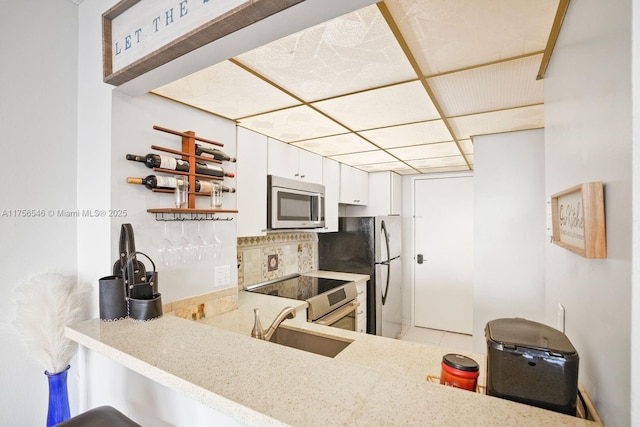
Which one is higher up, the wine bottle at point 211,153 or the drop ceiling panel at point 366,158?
the drop ceiling panel at point 366,158

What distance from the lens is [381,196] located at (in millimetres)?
3924

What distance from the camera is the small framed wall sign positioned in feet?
1.89

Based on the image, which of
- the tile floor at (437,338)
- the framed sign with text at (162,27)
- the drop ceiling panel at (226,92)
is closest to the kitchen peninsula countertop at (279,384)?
the framed sign with text at (162,27)

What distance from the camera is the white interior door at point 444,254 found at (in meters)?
4.04

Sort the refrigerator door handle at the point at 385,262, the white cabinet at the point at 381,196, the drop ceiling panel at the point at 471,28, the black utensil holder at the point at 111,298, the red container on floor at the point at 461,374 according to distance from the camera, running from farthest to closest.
A: 1. the white cabinet at the point at 381,196
2. the refrigerator door handle at the point at 385,262
3. the black utensil holder at the point at 111,298
4. the drop ceiling panel at the point at 471,28
5. the red container on floor at the point at 461,374

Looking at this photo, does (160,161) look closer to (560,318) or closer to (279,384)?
(279,384)

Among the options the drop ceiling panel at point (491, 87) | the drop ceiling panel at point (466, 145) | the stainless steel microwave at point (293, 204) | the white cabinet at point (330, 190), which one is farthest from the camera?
the white cabinet at point (330, 190)

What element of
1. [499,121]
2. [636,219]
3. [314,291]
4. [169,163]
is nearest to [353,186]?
[314,291]

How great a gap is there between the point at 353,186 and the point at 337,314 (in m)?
1.58

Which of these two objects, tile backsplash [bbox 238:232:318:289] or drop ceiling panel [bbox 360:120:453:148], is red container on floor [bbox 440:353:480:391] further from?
tile backsplash [bbox 238:232:318:289]

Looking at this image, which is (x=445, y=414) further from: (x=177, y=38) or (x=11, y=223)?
(x=11, y=223)

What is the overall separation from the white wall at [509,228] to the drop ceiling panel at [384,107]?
0.78 meters

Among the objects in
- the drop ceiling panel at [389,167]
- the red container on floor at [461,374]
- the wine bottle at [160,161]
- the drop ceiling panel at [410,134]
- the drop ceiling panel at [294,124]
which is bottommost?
the red container on floor at [461,374]

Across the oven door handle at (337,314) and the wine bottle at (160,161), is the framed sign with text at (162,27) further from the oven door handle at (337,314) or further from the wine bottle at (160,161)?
the oven door handle at (337,314)
